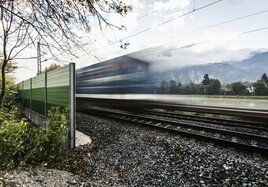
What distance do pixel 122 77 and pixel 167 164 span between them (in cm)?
1131

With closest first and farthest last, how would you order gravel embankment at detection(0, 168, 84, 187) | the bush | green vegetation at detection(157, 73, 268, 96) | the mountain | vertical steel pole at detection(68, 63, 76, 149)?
gravel embankment at detection(0, 168, 84, 187) < the bush < vertical steel pole at detection(68, 63, 76, 149) < the mountain < green vegetation at detection(157, 73, 268, 96)

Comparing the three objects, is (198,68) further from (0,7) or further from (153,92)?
(0,7)

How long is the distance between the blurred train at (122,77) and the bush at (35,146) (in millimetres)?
9467

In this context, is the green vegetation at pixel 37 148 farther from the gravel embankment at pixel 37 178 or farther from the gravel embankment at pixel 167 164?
the gravel embankment at pixel 167 164

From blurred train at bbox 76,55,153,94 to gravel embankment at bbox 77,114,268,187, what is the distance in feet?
25.6

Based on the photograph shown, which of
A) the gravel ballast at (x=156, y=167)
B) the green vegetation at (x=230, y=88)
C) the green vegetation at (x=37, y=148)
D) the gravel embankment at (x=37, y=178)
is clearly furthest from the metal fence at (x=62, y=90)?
the green vegetation at (x=230, y=88)

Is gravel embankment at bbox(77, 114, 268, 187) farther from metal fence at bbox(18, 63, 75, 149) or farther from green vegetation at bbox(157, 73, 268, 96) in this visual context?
green vegetation at bbox(157, 73, 268, 96)

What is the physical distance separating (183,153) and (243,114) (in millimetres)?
9626

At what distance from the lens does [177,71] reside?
66.3 ft

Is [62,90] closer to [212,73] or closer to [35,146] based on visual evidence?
[35,146]

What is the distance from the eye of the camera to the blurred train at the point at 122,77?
16406 millimetres

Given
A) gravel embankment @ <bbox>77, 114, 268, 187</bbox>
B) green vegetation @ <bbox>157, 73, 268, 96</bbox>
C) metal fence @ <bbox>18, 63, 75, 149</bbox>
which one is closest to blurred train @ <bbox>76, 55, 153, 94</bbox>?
metal fence @ <bbox>18, 63, 75, 149</bbox>

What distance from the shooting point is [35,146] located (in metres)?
6.21

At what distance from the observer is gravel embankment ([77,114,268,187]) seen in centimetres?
525
